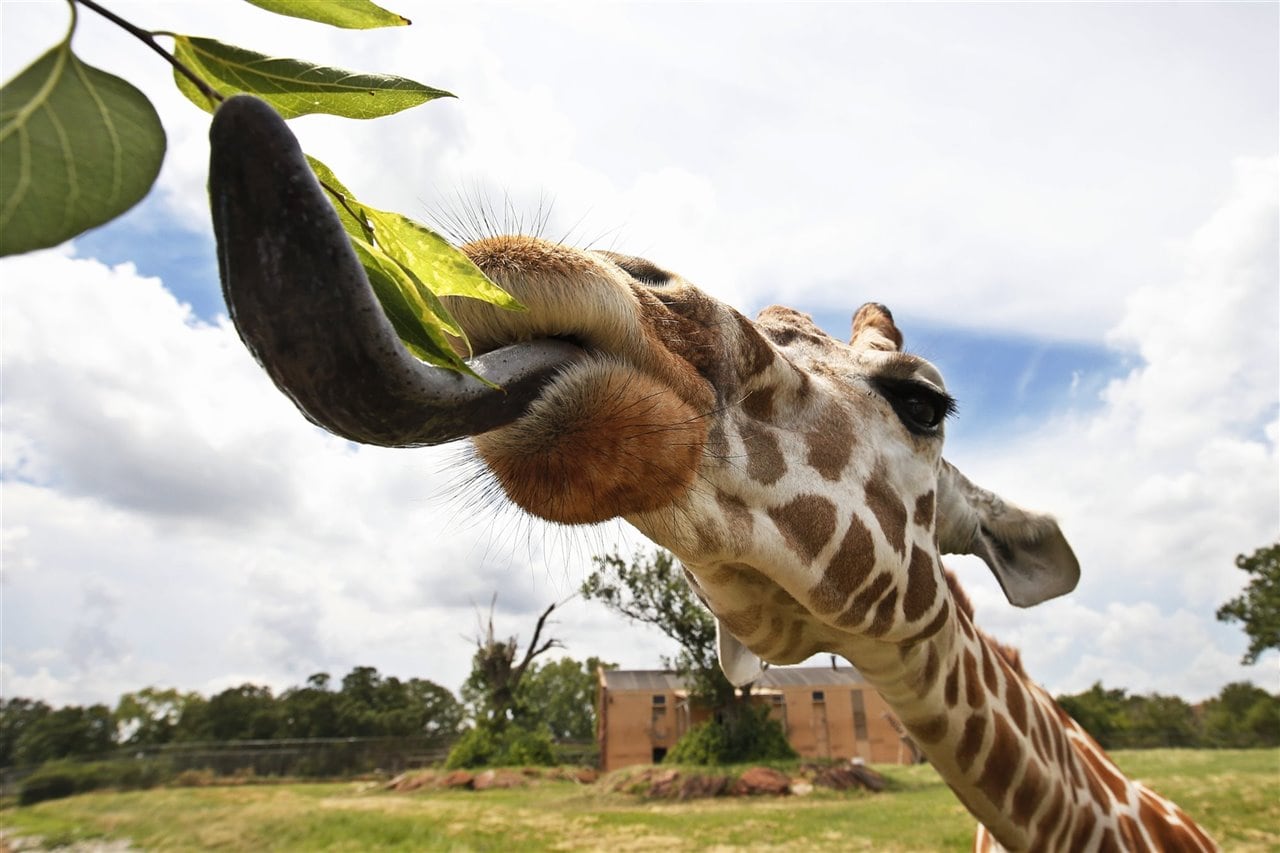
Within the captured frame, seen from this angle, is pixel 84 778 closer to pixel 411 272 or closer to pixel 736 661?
pixel 736 661

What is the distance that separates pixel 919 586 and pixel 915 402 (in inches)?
24.1

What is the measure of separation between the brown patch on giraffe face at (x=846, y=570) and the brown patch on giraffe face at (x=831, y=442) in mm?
164

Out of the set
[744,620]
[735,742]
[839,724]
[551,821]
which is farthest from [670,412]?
[839,724]

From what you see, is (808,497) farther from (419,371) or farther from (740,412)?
(419,371)

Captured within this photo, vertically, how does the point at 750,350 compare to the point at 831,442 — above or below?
above

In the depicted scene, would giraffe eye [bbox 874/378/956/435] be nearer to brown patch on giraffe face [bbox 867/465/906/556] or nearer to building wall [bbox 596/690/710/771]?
brown patch on giraffe face [bbox 867/465/906/556]

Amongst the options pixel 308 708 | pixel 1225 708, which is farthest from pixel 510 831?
pixel 1225 708

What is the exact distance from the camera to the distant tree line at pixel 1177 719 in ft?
119

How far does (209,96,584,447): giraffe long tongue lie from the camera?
573 millimetres

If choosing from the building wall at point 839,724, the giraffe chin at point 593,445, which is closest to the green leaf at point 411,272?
the giraffe chin at point 593,445

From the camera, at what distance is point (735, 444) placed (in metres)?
1.69

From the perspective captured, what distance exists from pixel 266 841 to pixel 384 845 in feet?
7.14

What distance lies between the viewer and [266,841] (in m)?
10.5

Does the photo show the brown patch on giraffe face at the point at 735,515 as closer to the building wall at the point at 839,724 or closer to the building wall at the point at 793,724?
the building wall at the point at 793,724
